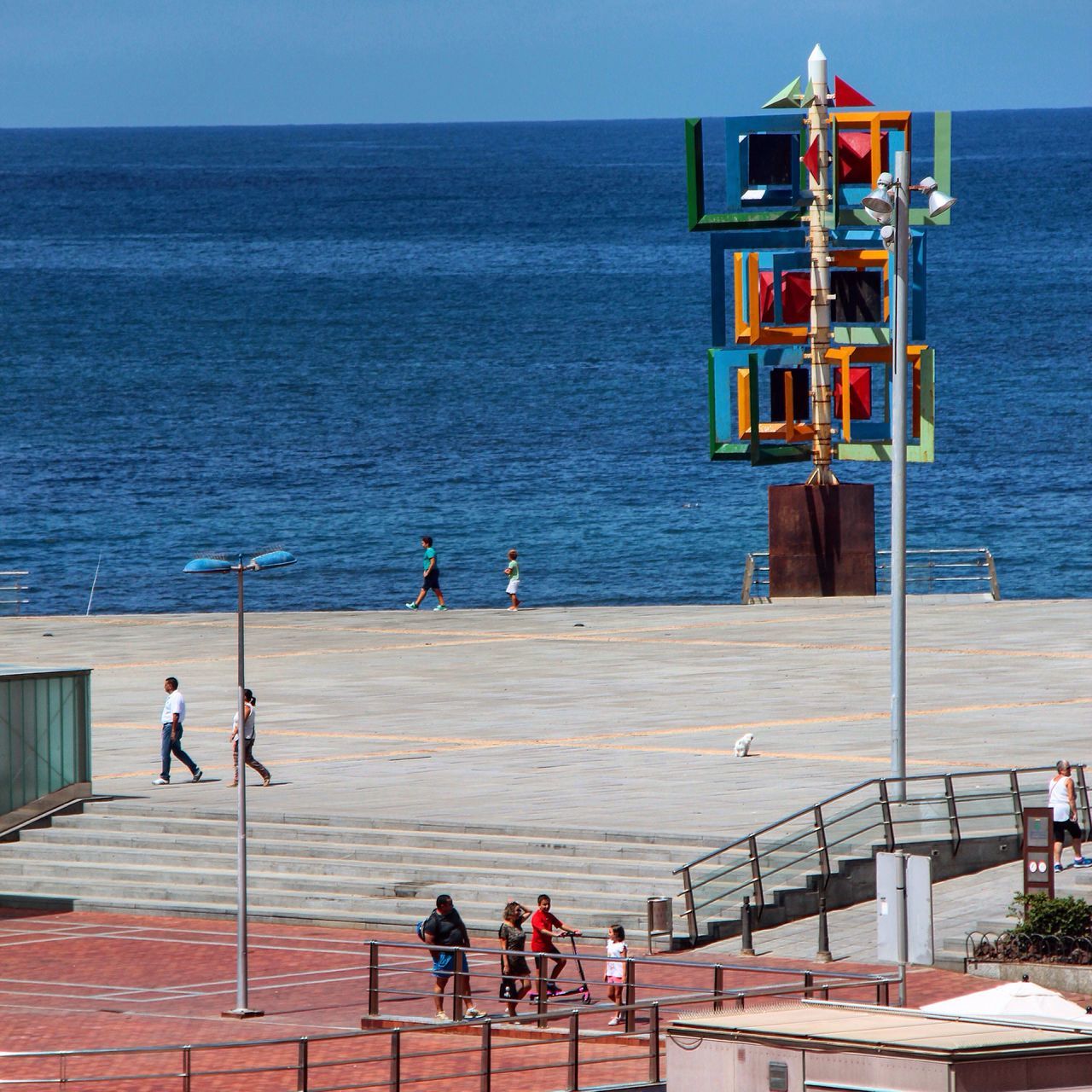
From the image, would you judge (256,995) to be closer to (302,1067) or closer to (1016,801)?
(302,1067)

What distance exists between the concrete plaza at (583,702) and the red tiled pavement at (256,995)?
10.9ft

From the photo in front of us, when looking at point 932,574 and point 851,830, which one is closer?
point 851,830

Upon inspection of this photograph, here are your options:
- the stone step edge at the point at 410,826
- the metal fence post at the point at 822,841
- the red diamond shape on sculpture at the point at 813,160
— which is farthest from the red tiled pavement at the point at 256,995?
the red diamond shape on sculpture at the point at 813,160

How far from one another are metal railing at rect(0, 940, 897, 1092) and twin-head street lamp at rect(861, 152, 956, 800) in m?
5.03

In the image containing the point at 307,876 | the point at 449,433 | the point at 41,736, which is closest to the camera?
the point at 307,876

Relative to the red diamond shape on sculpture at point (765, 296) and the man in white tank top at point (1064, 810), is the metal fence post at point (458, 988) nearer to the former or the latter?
the man in white tank top at point (1064, 810)

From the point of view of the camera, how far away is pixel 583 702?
3806cm

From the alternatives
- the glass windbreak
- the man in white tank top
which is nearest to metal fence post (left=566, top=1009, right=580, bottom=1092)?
the man in white tank top

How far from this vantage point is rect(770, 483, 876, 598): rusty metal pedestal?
1884 inches

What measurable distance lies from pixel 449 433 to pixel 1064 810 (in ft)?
290

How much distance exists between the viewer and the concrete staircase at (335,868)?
2672 centimetres

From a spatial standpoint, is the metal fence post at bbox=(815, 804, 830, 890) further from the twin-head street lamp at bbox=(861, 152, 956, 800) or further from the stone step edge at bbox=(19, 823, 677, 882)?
the stone step edge at bbox=(19, 823, 677, 882)

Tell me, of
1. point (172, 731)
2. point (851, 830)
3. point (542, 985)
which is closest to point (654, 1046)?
point (542, 985)

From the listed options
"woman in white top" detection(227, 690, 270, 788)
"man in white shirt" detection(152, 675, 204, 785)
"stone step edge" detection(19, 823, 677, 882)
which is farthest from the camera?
"man in white shirt" detection(152, 675, 204, 785)
